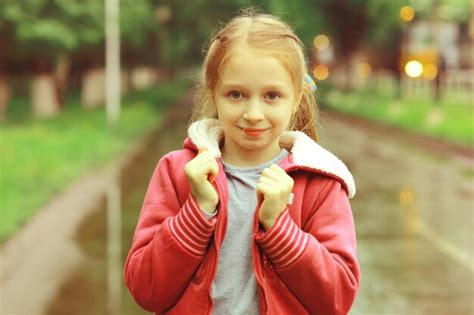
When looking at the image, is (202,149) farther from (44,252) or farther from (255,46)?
(44,252)

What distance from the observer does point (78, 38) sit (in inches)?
1031

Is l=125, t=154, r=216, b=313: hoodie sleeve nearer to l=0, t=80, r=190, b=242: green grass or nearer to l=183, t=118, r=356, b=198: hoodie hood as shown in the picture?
l=183, t=118, r=356, b=198: hoodie hood

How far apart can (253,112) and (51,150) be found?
16.7m

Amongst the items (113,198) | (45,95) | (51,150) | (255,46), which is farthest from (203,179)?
(45,95)

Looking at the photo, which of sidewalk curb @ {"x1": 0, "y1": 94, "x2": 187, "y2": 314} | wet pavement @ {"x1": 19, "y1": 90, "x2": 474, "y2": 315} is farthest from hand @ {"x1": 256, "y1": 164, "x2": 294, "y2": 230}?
sidewalk curb @ {"x1": 0, "y1": 94, "x2": 187, "y2": 314}

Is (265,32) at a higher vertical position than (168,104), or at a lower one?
higher

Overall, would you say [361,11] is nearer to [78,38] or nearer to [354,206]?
[78,38]

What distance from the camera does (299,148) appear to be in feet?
8.12

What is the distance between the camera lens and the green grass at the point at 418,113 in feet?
79.0

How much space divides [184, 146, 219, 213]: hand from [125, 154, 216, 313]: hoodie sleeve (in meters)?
0.02

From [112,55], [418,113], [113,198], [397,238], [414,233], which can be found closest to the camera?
[397,238]

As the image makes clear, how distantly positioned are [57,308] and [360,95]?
39.0 meters

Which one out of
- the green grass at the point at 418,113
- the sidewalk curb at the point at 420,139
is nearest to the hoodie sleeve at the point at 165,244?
the sidewalk curb at the point at 420,139

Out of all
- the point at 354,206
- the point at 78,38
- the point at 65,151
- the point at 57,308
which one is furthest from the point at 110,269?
the point at 78,38
